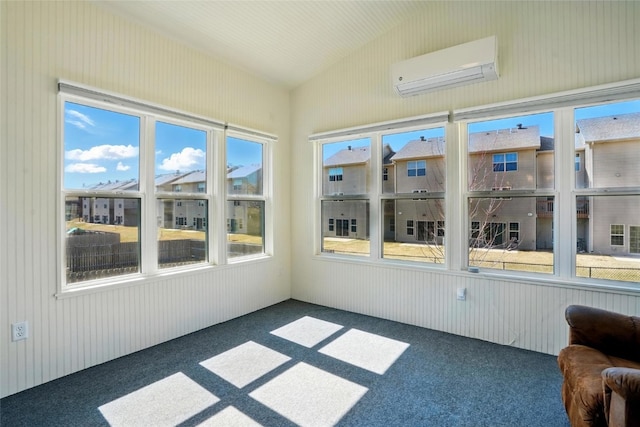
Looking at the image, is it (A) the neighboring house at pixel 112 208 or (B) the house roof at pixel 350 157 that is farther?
(B) the house roof at pixel 350 157

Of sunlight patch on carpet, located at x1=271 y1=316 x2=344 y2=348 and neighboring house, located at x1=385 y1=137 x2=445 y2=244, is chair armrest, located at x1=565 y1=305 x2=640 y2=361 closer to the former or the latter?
neighboring house, located at x1=385 y1=137 x2=445 y2=244

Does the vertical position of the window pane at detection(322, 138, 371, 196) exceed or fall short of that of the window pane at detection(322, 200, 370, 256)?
it exceeds it

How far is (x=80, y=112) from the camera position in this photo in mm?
2570

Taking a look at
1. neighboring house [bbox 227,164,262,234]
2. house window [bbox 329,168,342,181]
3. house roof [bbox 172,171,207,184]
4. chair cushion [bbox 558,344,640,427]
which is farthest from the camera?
house window [bbox 329,168,342,181]

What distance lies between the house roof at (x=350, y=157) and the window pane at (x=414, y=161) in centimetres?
25

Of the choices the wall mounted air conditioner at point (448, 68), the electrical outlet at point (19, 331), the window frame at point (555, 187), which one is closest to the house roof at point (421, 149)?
the window frame at point (555, 187)

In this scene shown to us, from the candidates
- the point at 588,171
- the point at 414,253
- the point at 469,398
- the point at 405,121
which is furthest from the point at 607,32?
the point at 469,398

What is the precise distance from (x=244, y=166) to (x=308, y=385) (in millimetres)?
2569

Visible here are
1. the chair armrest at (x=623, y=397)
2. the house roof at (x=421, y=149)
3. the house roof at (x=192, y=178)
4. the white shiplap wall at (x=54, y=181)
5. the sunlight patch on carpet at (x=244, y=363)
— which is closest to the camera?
the chair armrest at (x=623, y=397)

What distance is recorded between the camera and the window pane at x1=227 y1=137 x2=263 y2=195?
3756mm

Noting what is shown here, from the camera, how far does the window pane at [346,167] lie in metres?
3.94

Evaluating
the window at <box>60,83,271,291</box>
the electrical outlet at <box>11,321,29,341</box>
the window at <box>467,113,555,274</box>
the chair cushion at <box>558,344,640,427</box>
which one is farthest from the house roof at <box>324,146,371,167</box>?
the electrical outlet at <box>11,321,29,341</box>

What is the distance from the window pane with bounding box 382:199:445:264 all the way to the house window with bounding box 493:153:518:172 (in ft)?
2.00

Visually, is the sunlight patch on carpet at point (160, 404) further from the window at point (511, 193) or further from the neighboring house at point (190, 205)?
the window at point (511, 193)
